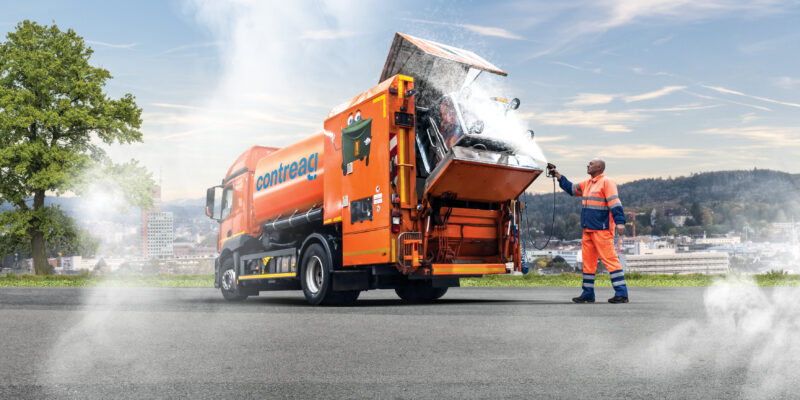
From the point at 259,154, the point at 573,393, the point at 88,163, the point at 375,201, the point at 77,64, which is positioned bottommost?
the point at 573,393

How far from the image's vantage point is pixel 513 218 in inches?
444

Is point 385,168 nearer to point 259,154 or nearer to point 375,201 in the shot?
point 375,201

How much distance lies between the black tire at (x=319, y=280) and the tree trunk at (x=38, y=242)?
2206 cm

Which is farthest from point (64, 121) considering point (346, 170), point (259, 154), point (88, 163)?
point (346, 170)

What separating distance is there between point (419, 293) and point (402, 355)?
7.23 meters

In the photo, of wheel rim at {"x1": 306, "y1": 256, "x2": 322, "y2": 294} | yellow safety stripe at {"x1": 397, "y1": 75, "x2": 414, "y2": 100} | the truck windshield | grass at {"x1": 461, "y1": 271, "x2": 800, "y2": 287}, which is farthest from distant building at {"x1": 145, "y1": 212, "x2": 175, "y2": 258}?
grass at {"x1": 461, "y1": 271, "x2": 800, "y2": 287}

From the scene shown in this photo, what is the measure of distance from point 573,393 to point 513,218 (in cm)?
715

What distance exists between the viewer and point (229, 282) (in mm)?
14844

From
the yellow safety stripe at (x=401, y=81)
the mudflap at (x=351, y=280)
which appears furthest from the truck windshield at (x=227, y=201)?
the yellow safety stripe at (x=401, y=81)

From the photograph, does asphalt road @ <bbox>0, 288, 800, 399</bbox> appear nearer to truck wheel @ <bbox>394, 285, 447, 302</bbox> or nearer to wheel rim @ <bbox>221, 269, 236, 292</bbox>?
truck wheel @ <bbox>394, 285, 447, 302</bbox>

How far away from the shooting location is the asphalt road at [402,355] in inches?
175

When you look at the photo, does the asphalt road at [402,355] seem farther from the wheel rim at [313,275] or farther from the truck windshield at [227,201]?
the truck windshield at [227,201]

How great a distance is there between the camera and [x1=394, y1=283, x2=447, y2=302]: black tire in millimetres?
12836

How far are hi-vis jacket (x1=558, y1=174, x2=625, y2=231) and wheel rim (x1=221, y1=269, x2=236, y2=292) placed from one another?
7794 millimetres
